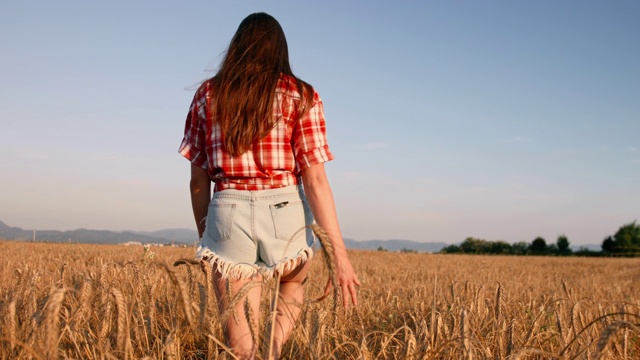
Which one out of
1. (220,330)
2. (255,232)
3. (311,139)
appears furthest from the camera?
(220,330)

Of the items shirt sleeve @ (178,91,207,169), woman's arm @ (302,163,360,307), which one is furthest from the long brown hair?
woman's arm @ (302,163,360,307)

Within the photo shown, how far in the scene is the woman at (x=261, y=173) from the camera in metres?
2.59

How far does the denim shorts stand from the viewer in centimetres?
259

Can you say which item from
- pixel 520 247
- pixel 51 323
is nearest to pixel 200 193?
pixel 51 323

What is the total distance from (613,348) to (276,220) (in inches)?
103

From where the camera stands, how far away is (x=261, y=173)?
2.63 m

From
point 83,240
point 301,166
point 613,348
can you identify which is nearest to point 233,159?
point 301,166

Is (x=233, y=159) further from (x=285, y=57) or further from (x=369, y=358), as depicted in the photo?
(x=369, y=358)

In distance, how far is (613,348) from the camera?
11.9ft

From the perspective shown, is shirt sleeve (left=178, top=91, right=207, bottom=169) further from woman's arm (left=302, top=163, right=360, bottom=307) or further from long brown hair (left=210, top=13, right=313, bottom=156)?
woman's arm (left=302, top=163, right=360, bottom=307)

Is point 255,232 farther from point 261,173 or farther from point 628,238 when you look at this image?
point 628,238

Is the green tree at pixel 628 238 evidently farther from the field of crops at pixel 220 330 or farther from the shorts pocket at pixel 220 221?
the shorts pocket at pixel 220 221

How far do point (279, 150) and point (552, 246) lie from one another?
6325 centimetres

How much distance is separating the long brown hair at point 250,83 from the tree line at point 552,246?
4794cm
